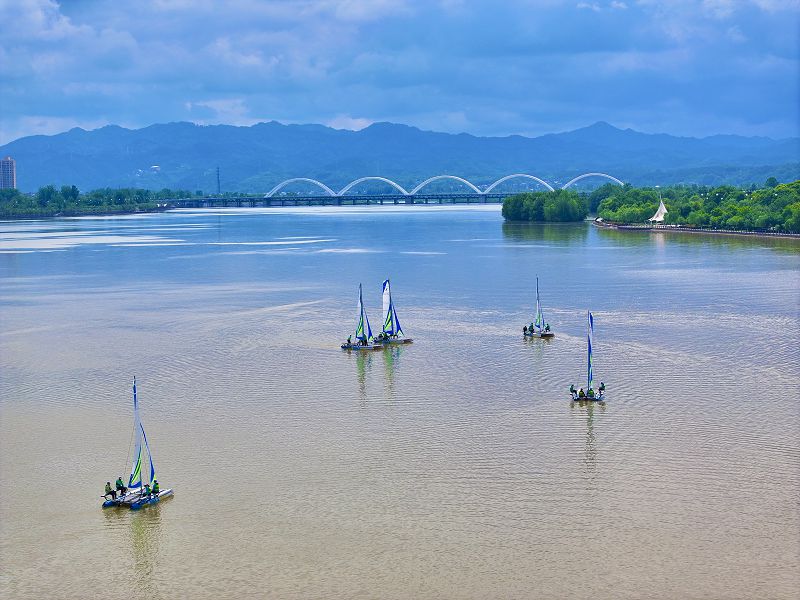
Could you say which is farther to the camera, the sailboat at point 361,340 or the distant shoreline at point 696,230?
the distant shoreline at point 696,230

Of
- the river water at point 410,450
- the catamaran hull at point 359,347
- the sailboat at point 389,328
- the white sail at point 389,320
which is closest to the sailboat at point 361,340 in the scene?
the catamaran hull at point 359,347

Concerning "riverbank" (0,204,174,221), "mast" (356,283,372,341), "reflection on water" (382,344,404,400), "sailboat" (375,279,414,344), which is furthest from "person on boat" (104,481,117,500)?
"riverbank" (0,204,174,221)

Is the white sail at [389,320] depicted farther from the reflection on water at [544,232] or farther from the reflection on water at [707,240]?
the reflection on water at [544,232]

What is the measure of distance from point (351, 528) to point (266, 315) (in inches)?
924

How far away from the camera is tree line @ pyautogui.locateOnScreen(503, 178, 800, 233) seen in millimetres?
86875

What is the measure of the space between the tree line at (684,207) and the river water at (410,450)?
44.9 metres

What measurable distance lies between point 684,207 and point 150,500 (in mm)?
90270

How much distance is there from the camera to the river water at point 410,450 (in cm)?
1591

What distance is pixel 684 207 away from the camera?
102250 mm

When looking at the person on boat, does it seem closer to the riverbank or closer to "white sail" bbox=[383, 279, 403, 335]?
"white sail" bbox=[383, 279, 403, 335]

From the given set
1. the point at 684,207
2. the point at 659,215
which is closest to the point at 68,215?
the point at 659,215

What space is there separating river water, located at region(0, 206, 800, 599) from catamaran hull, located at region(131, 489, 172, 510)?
Answer: 8.1 inches

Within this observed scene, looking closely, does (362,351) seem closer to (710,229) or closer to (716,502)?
(716,502)

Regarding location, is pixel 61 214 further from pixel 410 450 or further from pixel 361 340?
pixel 410 450
